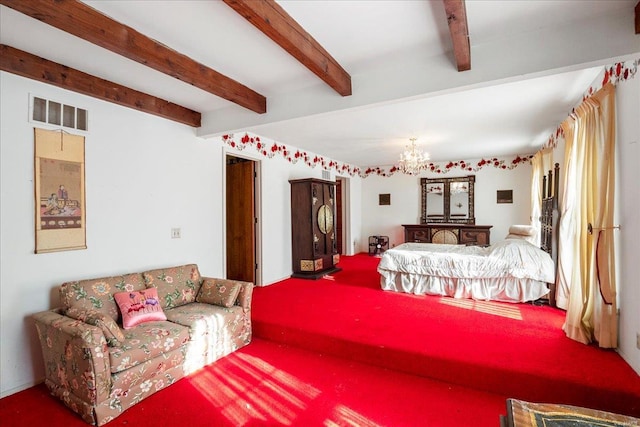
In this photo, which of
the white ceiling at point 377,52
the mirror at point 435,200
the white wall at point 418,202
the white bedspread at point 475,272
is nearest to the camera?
the white ceiling at point 377,52

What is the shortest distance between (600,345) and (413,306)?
1.70 metres

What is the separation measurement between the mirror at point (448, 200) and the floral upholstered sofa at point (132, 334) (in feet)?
18.3

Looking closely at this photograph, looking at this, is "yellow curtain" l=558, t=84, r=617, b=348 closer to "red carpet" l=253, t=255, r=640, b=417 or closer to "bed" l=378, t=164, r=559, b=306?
"red carpet" l=253, t=255, r=640, b=417

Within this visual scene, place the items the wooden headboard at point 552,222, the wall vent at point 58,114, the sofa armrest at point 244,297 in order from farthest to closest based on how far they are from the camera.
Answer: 1. the wooden headboard at point 552,222
2. the sofa armrest at point 244,297
3. the wall vent at point 58,114

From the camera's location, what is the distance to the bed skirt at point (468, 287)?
3834mm

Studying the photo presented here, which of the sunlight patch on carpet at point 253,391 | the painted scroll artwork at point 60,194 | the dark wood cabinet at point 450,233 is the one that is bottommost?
the sunlight patch on carpet at point 253,391

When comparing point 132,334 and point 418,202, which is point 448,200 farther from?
point 132,334

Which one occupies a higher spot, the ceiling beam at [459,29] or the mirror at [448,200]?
the ceiling beam at [459,29]

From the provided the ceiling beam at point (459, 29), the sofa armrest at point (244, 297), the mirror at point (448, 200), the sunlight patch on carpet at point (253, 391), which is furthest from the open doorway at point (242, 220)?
the mirror at point (448, 200)

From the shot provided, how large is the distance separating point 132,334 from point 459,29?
3054 millimetres

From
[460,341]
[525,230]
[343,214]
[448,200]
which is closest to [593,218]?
[460,341]

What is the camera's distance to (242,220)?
491 cm

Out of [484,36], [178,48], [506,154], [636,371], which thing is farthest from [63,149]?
[506,154]

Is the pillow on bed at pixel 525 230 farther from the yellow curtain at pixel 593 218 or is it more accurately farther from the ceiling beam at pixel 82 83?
the ceiling beam at pixel 82 83
